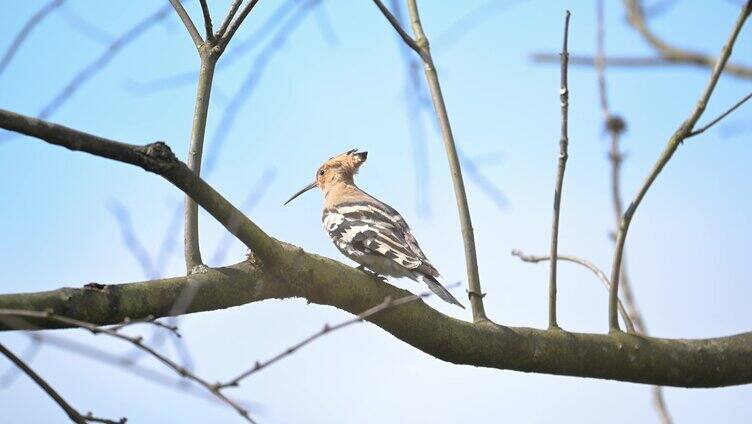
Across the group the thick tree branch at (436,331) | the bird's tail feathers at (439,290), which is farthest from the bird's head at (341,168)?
the thick tree branch at (436,331)

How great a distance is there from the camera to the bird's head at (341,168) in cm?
593

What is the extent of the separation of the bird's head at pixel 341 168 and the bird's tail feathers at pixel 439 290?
6.13ft

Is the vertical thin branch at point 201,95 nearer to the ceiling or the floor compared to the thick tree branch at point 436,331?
nearer to the ceiling

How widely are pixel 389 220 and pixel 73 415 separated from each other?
9.23 feet

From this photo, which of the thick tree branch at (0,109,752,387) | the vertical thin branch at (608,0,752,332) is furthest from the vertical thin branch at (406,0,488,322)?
the vertical thin branch at (608,0,752,332)

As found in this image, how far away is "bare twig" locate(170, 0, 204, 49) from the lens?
10.5ft

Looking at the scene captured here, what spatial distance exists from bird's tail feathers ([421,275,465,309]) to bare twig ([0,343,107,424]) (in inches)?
73.5

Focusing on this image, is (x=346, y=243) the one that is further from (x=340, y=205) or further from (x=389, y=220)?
(x=340, y=205)

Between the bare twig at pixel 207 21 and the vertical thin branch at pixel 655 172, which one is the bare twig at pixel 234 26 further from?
the vertical thin branch at pixel 655 172

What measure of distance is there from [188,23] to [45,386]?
60.2 inches

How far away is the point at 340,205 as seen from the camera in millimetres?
5145

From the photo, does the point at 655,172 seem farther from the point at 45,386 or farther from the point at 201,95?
the point at 45,386

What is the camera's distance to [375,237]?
14.2 ft

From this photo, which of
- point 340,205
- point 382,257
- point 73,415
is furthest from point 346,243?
point 73,415
